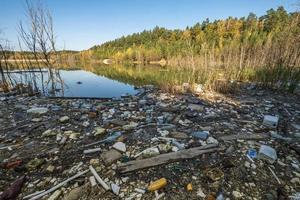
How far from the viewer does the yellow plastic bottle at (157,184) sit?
1.78m

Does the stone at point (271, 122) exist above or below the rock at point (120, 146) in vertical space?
above

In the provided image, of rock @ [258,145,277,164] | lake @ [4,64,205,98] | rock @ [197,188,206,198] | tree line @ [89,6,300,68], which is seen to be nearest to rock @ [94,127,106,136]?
rock @ [197,188,206,198]

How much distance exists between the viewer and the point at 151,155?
2285 mm

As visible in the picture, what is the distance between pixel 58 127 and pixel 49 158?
3.39ft

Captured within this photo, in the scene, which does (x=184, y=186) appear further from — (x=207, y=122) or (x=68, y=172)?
(x=207, y=122)

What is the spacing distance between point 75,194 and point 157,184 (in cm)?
80

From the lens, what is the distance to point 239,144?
2.54 meters

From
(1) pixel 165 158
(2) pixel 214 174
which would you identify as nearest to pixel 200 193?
(2) pixel 214 174

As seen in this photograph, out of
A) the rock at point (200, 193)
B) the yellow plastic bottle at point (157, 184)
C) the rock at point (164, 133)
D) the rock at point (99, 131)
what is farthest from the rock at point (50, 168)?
the rock at point (200, 193)

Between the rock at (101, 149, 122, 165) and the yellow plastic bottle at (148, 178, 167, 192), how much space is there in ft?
2.04

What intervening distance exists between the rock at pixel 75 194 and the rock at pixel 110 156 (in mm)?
432


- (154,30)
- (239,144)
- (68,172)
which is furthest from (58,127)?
(154,30)

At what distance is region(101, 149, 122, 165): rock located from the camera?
2195mm

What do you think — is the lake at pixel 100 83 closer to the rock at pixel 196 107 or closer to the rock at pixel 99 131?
the rock at pixel 196 107
